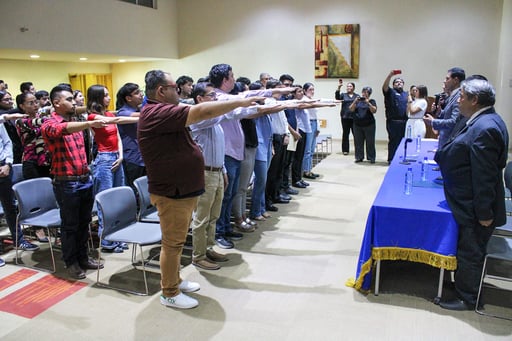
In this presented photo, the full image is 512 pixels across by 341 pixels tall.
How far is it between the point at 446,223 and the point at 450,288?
0.65 m

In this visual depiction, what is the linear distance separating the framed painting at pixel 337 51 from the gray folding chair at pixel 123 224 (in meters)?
8.04

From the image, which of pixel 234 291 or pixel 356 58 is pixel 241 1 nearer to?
pixel 356 58

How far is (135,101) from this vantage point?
13.7ft

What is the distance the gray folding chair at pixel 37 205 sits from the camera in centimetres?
358

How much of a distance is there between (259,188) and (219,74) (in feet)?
4.93

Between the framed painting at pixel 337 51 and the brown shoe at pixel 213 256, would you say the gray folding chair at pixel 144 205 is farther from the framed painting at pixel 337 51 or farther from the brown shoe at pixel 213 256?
the framed painting at pixel 337 51

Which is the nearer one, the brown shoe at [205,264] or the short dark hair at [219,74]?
the brown shoe at [205,264]

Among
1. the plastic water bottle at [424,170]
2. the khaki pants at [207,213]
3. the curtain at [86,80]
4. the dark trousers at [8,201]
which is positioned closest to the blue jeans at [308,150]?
the plastic water bottle at [424,170]

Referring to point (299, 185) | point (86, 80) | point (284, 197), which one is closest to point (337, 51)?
point (299, 185)

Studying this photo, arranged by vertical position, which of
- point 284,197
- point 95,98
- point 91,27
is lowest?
point 284,197

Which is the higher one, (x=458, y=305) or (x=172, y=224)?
(x=172, y=224)

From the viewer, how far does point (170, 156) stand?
8.73ft

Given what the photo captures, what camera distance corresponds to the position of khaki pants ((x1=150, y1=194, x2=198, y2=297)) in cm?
280

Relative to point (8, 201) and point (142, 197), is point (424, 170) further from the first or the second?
point (8, 201)
